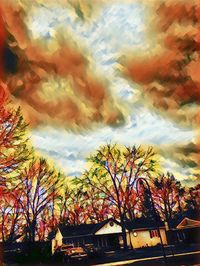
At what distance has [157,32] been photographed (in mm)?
5613

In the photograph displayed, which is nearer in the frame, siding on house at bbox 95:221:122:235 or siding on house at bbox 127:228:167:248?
siding on house at bbox 127:228:167:248

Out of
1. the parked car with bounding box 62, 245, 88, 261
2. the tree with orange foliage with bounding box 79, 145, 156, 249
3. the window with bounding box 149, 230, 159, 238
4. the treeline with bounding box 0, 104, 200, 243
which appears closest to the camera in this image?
the parked car with bounding box 62, 245, 88, 261

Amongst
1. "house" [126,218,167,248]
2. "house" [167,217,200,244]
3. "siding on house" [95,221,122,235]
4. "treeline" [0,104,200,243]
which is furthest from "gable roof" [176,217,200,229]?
"siding on house" [95,221,122,235]

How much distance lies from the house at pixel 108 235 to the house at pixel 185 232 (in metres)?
0.14

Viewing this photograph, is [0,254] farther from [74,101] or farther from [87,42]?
[87,42]

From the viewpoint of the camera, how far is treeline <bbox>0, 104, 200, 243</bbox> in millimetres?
4715

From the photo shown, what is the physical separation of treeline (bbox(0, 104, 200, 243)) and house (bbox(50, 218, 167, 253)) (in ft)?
0.41

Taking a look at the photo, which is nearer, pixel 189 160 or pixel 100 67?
pixel 189 160

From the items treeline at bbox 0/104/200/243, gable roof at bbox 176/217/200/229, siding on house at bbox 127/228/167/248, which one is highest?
treeline at bbox 0/104/200/243

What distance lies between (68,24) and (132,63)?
1.60 m

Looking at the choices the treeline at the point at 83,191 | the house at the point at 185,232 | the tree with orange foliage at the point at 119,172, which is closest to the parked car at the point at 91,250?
the treeline at the point at 83,191

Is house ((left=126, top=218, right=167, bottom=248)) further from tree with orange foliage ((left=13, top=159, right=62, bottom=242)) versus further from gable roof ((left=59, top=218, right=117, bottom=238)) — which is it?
tree with orange foliage ((left=13, top=159, right=62, bottom=242))

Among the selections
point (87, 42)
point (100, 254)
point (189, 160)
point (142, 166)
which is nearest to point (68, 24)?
point (87, 42)

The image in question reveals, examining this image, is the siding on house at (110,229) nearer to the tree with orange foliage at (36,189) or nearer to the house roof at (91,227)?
the house roof at (91,227)
